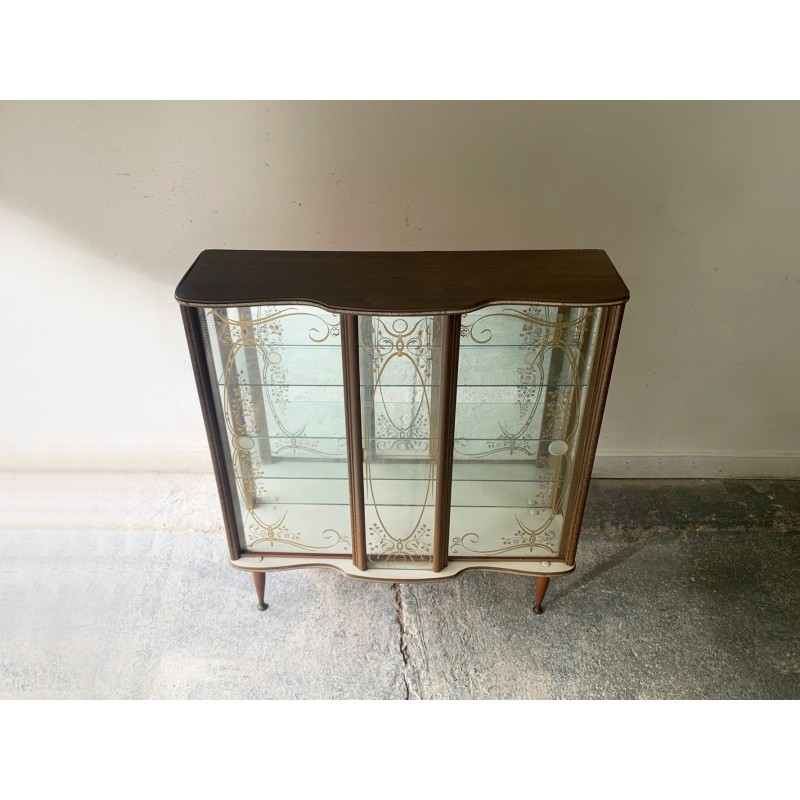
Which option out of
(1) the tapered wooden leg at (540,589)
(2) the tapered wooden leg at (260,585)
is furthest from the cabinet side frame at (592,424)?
(2) the tapered wooden leg at (260,585)

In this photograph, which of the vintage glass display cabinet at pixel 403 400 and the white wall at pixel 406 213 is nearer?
the vintage glass display cabinet at pixel 403 400

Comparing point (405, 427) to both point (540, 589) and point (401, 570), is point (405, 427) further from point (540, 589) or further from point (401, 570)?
point (540, 589)

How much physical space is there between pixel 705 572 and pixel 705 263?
118 centimetres

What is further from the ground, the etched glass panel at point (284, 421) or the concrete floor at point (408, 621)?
the etched glass panel at point (284, 421)

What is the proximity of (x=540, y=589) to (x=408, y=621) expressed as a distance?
1.60 feet

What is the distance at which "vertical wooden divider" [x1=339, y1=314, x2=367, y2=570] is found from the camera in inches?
67.4

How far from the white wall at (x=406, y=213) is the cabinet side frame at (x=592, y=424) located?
64cm

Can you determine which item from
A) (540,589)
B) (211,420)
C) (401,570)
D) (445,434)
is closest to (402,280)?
(445,434)

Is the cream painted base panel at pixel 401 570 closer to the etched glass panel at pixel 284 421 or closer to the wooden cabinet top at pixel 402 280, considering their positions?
the etched glass panel at pixel 284 421

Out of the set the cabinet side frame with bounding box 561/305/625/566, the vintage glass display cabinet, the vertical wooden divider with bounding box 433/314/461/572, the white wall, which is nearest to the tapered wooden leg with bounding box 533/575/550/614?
the vintage glass display cabinet

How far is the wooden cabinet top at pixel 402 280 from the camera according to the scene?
5.47 ft

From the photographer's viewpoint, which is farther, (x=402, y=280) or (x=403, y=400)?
(x=403, y=400)

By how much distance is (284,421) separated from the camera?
76.8 inches

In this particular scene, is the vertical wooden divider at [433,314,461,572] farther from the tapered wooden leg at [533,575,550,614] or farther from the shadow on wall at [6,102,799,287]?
the shadow on wall at [6,102,799,287]
